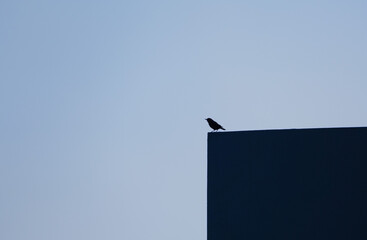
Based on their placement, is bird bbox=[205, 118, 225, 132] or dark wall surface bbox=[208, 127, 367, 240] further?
bird bbox=[205, 118, 225, 132]

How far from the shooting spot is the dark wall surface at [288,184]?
30.8 ft

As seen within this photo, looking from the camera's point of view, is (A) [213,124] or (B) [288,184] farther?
(A) [213,124]

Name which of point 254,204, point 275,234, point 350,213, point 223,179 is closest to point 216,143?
point 223,179

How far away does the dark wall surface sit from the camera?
9.38m

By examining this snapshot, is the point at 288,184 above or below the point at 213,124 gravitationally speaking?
below

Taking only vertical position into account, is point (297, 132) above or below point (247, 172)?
above

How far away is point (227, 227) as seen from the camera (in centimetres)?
984

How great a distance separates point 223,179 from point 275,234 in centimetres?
139

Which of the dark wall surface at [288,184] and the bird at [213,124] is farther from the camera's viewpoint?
the bird at [213,124]

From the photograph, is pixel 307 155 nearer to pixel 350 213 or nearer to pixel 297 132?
pixel 297 132

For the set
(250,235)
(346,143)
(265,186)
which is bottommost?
(250,235)

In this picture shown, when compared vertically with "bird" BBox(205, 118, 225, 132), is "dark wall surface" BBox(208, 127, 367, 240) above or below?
below

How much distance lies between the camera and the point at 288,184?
973 centimetres

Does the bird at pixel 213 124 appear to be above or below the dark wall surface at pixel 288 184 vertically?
above
